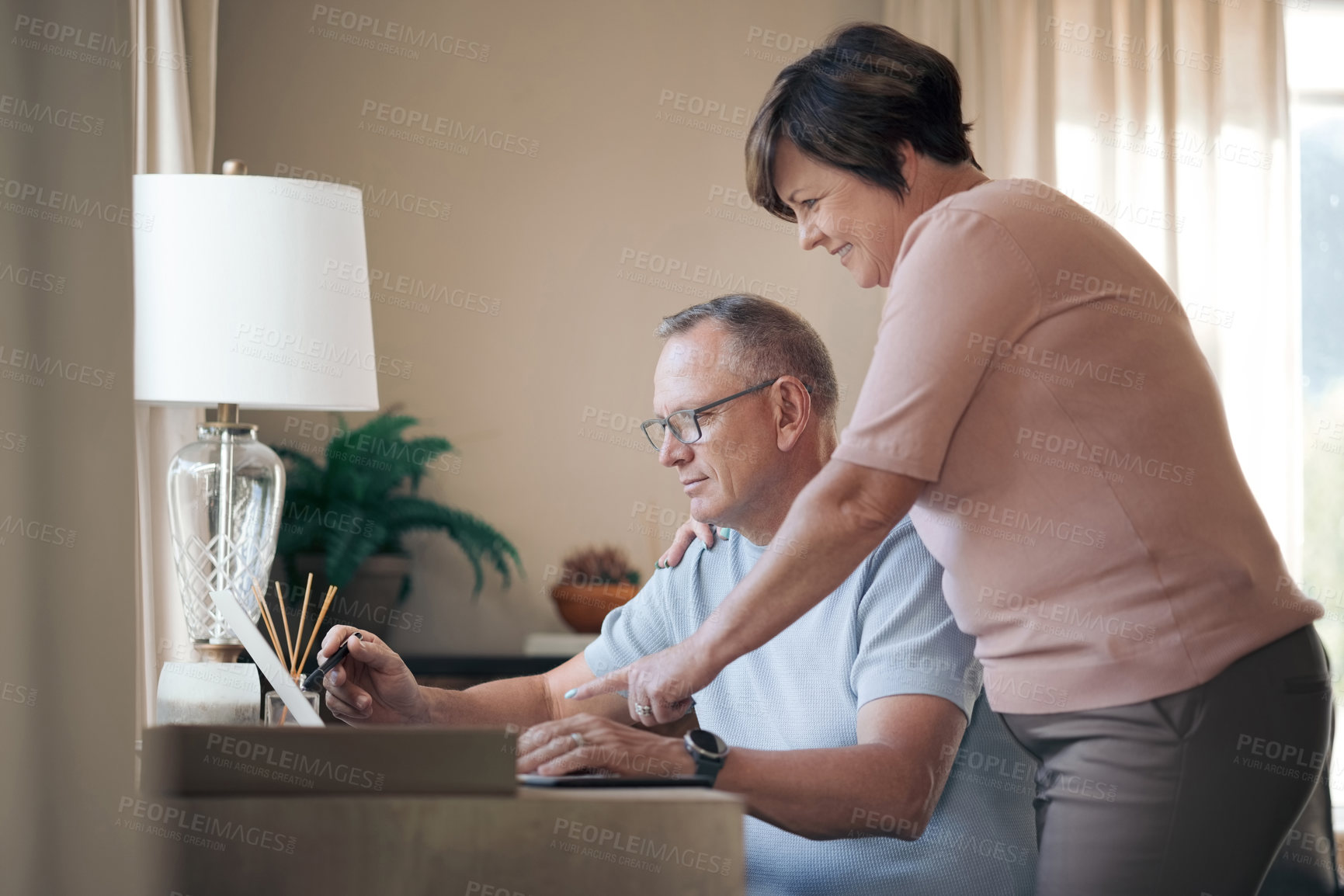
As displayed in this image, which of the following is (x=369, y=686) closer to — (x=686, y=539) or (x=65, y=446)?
(x=686, y=539)

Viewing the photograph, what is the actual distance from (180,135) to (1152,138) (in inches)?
Answer: 107

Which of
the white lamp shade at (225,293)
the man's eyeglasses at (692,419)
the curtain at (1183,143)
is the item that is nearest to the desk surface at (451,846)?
the man's eyeglasses at (692,419)

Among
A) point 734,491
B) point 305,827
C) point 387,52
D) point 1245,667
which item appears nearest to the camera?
point 305,827

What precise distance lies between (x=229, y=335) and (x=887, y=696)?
0.99 meters

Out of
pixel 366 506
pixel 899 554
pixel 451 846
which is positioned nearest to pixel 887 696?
pixel 899 554

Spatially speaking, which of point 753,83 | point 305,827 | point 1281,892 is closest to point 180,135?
point 753,83

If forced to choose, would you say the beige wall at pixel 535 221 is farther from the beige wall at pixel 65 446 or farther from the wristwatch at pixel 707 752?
the beige wall at pixel 65 446

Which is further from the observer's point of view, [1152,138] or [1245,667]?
[1152,138]

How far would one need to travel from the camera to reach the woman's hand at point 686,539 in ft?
5.59

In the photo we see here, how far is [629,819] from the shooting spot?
2.22ft

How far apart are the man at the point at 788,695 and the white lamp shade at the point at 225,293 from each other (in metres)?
0.43

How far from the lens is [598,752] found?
102cm

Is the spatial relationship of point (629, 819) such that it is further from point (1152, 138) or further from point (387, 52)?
point (1152, 138)

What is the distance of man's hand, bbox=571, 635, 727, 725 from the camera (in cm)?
111
